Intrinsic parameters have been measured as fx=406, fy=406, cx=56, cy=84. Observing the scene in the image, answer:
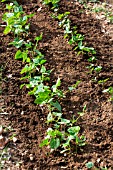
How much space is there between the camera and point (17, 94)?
398 centimetres

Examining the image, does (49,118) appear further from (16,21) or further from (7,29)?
(16,21)

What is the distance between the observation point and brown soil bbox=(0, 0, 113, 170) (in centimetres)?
338

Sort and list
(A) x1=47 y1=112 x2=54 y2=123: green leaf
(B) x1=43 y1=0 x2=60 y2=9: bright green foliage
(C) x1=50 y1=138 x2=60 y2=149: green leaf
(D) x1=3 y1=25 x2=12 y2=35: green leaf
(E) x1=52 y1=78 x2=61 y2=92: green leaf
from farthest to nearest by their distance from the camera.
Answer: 1. (B) x1=43 y1=0 x2=60 y2=9: bright green foliage
2. (D) x1=3 y1=25 x2=12 y2=35: green leaf
3. (E) x1=52 y1=78 x2=61 y2=92: green leaf
4. (A) x1=47 y1=112 x2=54 y2=123: green leaf
5. (C) x1=50 y1=138 x2=60 y2=149: green leaf

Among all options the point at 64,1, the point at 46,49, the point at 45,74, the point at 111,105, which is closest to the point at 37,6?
the point at 64,1

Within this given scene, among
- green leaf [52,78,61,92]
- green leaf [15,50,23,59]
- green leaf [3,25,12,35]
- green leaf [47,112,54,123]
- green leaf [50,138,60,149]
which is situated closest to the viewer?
green leaf [50,138,60,149]

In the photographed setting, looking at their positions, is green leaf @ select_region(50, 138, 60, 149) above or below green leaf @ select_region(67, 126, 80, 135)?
below

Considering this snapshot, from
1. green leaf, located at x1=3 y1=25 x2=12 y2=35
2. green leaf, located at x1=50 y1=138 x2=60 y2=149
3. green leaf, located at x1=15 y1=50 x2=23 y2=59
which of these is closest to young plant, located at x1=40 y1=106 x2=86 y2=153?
green leaf, located at x1=50 y1=138 x2=60 y2=149

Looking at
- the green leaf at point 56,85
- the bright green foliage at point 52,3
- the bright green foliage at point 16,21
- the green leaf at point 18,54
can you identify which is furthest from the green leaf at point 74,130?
the bright green foliage at point 52,3

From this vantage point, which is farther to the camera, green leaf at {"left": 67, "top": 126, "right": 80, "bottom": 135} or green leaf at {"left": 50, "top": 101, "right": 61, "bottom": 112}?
green leaf at {"left": 50, "top": 101, "right": 61, "bottom": 112}

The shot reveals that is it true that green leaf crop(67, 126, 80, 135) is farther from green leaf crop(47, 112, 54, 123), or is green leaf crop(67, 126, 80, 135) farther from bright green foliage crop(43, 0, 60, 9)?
bright green foliage crop(43, 0, 60, 9)

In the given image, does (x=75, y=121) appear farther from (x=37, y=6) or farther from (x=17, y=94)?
(x=37, y=6)

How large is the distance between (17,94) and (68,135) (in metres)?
0.77

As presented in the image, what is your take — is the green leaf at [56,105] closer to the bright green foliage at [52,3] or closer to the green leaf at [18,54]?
the green leaf at [18,54]

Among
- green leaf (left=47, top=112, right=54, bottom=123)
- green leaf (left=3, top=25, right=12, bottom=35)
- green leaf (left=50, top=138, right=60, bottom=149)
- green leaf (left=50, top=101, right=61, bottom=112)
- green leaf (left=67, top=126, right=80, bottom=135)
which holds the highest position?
green leaf (left=3, top=25, right=12, bottom=35)
